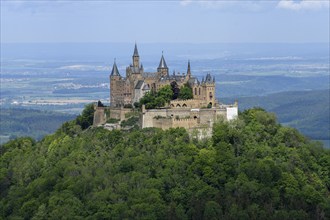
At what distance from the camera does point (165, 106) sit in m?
85.2

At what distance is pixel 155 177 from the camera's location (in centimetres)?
7569

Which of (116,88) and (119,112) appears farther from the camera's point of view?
(116,88)

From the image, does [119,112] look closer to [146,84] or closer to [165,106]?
[146,84]

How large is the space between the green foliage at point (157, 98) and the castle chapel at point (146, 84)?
1.41 m

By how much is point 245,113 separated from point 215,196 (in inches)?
818

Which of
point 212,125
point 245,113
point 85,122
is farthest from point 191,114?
point 85,122

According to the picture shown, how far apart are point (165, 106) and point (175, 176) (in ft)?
41.3

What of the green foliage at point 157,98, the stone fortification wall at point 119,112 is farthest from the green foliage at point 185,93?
the stone fortification wall at point 119,112

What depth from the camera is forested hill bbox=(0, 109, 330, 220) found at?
229 feet

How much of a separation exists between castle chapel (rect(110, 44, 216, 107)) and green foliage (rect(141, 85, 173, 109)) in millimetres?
1413

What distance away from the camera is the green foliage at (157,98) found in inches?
3339

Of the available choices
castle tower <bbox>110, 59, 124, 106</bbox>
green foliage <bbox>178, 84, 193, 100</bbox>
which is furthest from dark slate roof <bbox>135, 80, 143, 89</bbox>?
green foliage <bbox>178, 84, 193, 100</bbox>

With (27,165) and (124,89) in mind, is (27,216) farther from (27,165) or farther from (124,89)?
(124,89)

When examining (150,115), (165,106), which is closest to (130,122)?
(150,115)
